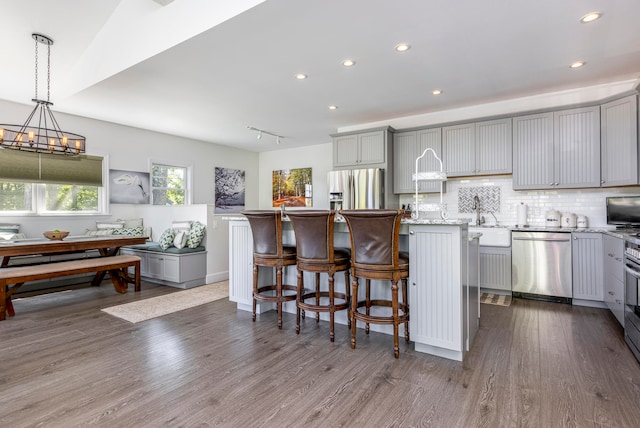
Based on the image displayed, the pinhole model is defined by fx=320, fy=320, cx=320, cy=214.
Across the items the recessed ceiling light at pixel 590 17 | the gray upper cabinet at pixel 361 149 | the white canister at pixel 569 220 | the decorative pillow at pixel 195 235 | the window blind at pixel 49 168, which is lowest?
the decorative pillow at pixel 195 235

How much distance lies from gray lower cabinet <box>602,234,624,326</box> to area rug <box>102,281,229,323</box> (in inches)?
169

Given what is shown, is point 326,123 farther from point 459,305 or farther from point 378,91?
point 459,305

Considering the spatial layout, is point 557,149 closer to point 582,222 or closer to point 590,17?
point 582,222

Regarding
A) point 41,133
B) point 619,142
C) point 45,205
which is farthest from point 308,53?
point 45,205

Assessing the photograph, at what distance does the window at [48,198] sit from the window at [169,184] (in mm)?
977

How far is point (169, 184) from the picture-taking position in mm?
6609

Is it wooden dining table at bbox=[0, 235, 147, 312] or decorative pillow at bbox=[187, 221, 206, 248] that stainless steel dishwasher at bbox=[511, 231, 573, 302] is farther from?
wooden dining table at bbox=[0, 235, 147, 312]

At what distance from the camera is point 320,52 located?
3045 mm

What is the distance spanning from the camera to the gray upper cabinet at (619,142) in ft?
11.7

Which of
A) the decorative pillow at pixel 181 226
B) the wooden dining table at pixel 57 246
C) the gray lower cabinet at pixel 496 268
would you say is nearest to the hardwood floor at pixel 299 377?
the wooden dining table at pixel 57 246

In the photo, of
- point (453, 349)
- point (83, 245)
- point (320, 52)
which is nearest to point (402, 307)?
point (453, 349)

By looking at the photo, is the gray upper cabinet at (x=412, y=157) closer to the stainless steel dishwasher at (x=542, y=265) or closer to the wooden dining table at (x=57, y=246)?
the stainless steel dishwasher at (x=542, y=265)

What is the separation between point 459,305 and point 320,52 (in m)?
2.53

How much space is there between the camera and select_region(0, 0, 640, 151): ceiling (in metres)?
2.47
